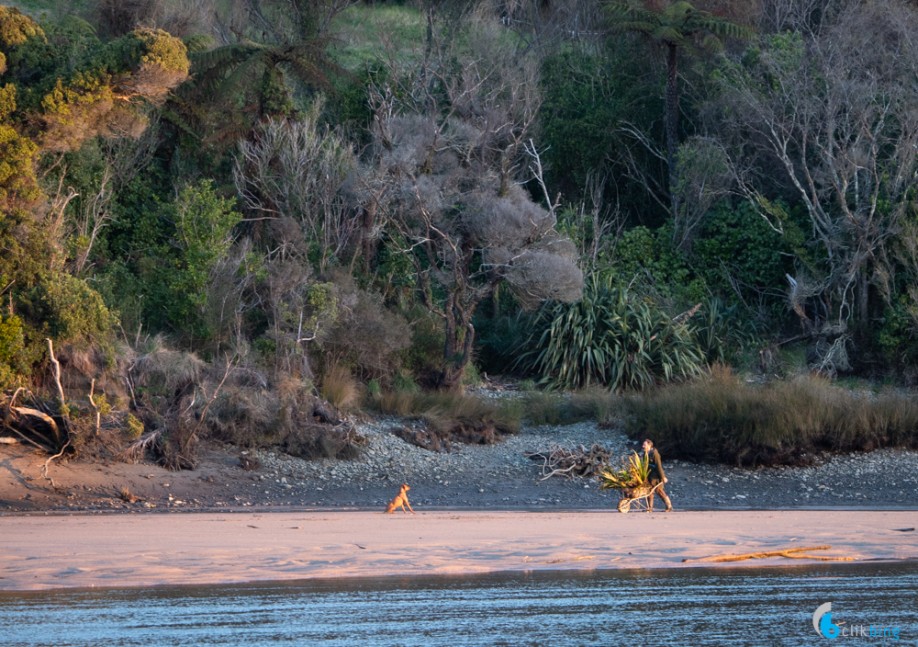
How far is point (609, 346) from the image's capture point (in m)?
23.7

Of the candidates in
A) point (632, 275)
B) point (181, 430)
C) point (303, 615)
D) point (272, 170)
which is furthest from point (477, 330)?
point (303, 615)

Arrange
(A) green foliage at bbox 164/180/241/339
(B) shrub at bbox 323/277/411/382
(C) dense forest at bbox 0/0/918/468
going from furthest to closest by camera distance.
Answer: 1. (B) shrub at bbox 323/277/411/382
2. (A) green foliage at bbox 164/180/241/339
3. (C) dense forest at bbox 0/0/918/468

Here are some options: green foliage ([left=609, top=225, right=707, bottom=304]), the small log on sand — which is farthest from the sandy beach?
green foliage ([left=609, top=225, right=707, bottom=304])

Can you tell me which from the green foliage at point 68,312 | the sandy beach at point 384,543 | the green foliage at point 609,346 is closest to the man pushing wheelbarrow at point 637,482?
Result: the sandy beach at point 384,543

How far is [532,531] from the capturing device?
44.1 feet

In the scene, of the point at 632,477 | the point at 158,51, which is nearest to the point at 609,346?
the point at 632,477

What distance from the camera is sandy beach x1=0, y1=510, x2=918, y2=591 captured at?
1098cm

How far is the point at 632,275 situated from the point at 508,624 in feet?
60.9

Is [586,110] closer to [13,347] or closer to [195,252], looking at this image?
[195,252]

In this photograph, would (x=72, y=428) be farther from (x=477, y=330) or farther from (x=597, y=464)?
(x=477, y=330)

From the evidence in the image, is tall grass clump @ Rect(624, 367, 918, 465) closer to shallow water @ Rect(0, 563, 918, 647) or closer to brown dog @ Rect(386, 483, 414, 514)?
brown dog @ Rect(386, 483, 414, 514)

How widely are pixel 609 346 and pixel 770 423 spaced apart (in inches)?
216

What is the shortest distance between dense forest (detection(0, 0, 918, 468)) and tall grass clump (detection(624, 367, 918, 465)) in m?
0.16

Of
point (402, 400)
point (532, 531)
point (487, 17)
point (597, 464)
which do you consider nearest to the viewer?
point (532, 531)
